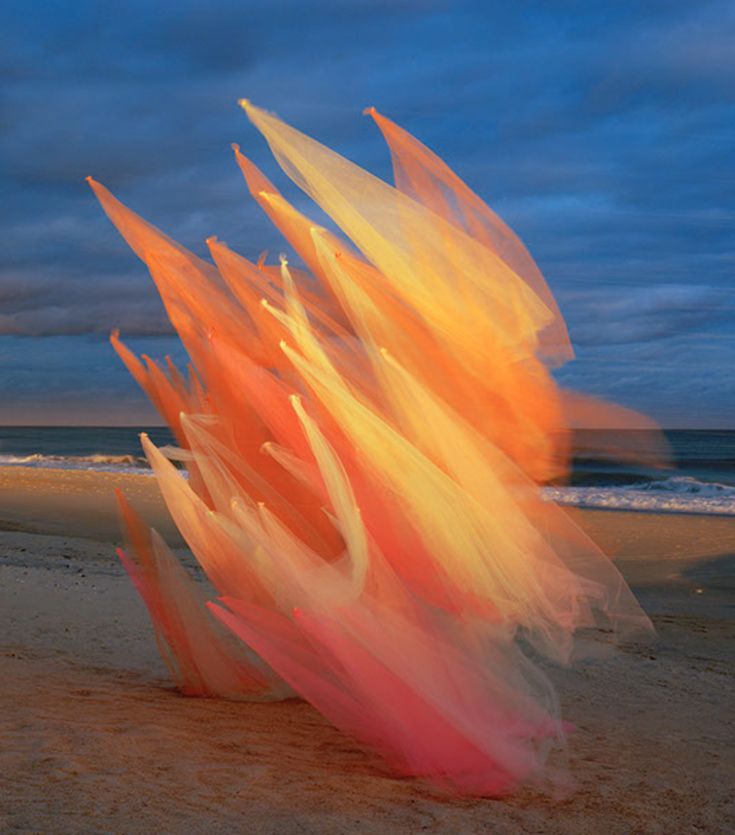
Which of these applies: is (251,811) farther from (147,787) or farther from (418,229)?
(418,229)

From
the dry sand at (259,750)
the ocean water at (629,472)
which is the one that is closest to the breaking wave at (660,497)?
the ocean water at (629,472)

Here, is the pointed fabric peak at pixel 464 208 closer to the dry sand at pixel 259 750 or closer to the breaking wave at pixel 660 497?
the dry sand at pixel 259 750

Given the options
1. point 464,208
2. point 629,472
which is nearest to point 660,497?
point 629,472

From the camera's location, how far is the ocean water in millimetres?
28366

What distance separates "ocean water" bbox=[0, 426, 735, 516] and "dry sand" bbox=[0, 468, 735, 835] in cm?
387

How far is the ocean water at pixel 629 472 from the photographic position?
28366 millimetres

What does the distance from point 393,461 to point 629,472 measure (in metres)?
40.8

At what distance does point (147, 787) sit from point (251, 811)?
0.57 metres

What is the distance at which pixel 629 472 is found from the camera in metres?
43.3

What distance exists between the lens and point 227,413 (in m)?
5.66

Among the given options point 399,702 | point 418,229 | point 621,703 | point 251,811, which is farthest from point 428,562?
point 621,703

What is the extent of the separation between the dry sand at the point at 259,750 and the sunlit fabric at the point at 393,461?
0.36 metres

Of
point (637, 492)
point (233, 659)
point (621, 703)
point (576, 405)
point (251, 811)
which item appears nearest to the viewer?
point (251, 811)

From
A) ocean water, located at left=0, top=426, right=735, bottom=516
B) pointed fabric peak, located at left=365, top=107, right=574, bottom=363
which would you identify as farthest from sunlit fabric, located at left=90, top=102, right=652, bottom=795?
ocean water, located at left=0, top=426, right=735, bottom=516
